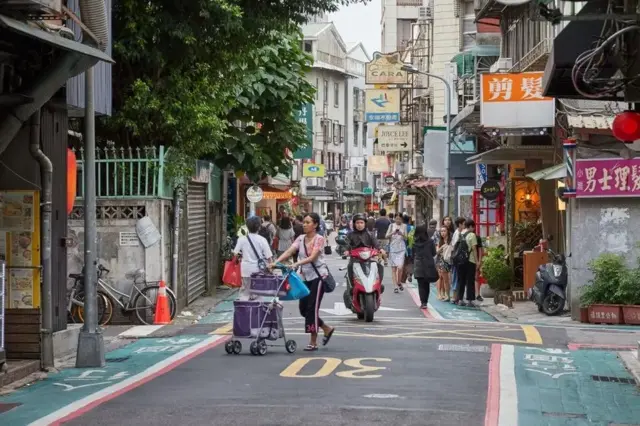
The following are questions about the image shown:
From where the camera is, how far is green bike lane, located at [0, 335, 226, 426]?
36.2ft

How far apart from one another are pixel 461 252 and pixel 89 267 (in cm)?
1184

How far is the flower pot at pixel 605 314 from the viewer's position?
2048 cm

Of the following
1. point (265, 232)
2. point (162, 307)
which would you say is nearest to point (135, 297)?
point (162, 307)

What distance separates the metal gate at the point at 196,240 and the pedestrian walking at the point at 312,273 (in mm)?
9596

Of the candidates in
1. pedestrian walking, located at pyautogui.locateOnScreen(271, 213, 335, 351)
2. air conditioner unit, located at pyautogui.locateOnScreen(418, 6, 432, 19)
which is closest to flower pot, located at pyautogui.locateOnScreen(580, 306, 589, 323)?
pedestrian walking, located at pyautogui.locateOnScreen(271, 213, 335, 351)

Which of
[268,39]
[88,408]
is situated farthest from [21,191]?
[268,39]

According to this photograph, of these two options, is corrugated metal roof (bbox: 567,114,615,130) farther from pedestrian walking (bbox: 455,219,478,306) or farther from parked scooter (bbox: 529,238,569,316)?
pedestrian walking (bbox: 455,219,478,306)

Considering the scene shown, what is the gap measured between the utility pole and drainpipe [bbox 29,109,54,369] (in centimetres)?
41

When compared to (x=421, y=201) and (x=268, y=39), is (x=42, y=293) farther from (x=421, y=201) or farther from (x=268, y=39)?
(x=421, y=201)

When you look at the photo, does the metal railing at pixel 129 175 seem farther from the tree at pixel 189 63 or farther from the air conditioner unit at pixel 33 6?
the air conditioner unit at pixel 33 6

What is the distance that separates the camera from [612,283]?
Result: 20.5 meters

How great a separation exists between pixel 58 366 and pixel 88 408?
4062mm

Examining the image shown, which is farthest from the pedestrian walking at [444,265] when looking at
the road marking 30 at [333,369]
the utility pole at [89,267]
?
the utility pole at [89,267]

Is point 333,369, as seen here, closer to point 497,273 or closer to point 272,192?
point 497,273
